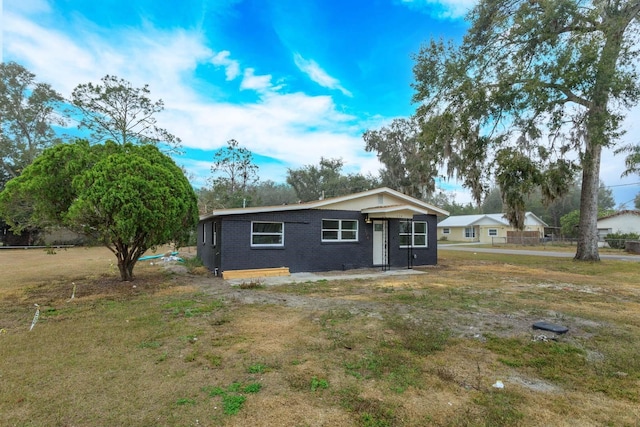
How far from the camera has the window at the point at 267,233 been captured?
11.7 m

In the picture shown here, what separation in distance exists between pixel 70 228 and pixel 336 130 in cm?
2291

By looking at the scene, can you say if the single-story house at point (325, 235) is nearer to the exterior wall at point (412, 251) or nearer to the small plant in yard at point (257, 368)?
the exterior wall at point (412, 251)

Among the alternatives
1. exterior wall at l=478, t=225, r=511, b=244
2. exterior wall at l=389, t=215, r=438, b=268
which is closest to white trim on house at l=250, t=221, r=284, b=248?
exterior wall at l=389, t=215, r=438, b=268

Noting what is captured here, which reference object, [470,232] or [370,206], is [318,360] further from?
[470,232]

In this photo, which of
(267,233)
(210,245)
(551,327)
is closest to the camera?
(551,327)

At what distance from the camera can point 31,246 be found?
27547mm

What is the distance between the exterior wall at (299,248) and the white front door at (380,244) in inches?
7.9

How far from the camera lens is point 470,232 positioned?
42719mm

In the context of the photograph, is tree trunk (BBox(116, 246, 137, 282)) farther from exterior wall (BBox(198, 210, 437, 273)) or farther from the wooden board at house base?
the wooden board at house base

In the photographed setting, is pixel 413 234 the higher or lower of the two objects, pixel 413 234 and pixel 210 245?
the higher

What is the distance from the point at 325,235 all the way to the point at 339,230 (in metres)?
0.65

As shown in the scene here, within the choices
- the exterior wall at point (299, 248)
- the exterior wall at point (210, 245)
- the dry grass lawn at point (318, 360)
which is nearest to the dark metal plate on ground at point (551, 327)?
the dry grass lawn at point (318, 360)

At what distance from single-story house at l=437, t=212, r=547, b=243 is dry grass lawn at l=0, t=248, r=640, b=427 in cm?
3483

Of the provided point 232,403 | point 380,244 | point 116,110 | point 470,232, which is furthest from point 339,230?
point 470,232
